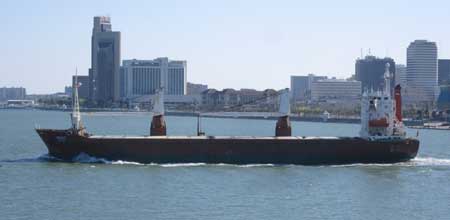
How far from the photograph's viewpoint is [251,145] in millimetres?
41781

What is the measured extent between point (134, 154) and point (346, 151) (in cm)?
1016

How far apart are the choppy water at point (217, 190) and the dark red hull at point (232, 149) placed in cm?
55

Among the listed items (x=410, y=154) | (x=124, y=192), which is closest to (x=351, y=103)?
(x=410, y=154)

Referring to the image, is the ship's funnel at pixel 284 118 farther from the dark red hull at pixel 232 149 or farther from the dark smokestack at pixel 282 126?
the dark red hull at pixel 232 149

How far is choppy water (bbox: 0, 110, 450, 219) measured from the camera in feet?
91.2

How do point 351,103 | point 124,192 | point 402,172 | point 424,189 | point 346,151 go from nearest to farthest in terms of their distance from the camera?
point 124,192 < point 424,189 < point 402,172 < point 346,151 < point 351,103

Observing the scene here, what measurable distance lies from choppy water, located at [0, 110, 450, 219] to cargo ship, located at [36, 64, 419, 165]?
59cm

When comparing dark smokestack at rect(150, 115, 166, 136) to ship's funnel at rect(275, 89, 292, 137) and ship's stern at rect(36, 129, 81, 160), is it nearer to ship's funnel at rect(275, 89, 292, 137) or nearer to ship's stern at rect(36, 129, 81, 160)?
ship's stern at rect(36, 129, 81, 160)

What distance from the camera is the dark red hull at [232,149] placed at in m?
40.6

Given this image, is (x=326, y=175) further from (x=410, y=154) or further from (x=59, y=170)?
(x=59, y=170)

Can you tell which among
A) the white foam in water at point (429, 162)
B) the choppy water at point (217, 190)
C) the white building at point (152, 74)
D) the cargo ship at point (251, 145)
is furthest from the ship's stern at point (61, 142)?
the white building at point (152, 74)

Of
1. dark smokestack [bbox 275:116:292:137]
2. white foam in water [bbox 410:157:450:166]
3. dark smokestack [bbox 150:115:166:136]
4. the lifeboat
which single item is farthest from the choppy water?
dark smokestack [bbox 275:116:292:137]

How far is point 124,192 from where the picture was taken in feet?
103

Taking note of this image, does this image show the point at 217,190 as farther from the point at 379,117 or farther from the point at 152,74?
the point at 152,74
